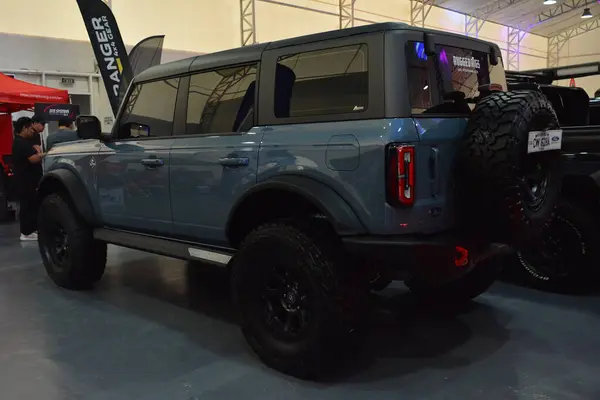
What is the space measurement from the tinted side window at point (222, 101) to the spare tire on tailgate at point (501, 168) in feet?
4.18

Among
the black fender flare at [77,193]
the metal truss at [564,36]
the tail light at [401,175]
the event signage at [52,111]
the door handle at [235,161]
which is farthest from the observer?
the metal truss at [564,36]

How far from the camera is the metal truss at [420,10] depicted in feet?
59.0

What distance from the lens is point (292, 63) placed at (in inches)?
117

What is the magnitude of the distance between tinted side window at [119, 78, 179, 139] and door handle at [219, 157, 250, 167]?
29.7 inches

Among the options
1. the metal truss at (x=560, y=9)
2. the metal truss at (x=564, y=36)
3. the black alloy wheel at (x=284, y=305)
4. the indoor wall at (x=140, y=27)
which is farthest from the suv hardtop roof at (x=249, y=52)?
the metal truss at (x=564, y=36)

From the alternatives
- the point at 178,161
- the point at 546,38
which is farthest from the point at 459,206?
the point at 546,38

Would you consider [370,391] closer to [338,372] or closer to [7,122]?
[338,372]

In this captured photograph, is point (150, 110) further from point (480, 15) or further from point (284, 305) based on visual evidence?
point (480, 15)

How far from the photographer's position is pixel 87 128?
4086 millimetres

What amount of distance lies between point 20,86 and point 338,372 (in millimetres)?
7791

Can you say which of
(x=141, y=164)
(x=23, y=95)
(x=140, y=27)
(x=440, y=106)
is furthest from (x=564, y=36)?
(x=141, y=164)

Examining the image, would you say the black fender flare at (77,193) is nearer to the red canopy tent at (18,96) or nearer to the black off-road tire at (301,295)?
the black off-road tire at (301,295)

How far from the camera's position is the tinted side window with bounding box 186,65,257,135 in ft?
10.4

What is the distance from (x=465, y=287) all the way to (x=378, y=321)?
2.31ft
